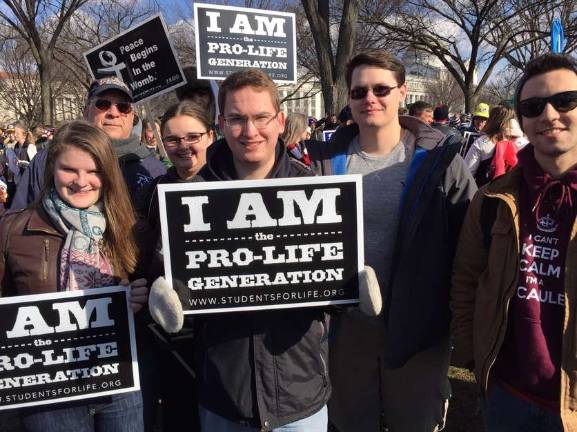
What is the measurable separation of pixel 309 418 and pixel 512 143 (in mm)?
5099

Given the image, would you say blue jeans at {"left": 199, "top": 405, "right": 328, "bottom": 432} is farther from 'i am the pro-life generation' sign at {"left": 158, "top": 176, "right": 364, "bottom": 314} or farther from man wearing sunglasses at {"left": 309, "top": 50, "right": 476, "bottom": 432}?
man wearing sunglasses at {"left": 309, "top": 50, "right": 476, "bottom": 432}

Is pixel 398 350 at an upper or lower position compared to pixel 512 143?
lower

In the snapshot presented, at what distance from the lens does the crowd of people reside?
80.5 inches

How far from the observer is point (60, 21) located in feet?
69.3

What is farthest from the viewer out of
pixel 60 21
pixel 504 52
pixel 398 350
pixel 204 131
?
pixel 504 52

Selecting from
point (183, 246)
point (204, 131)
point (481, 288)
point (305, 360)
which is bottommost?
point (305, 360)

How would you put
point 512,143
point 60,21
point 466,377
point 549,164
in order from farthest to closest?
point 60,21 → point 512,143 → point 466,377 → point 549,164

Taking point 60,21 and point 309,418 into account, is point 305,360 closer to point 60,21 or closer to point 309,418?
point 309,418

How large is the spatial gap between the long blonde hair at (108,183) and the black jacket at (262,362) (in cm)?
43

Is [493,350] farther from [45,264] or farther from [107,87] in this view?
[107,87]

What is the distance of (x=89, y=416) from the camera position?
2.29 metres

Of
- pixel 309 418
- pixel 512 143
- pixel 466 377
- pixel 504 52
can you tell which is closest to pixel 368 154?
pixel 309 418

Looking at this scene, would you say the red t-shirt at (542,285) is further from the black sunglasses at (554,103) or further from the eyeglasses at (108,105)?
the eyeglasses at (108,105)

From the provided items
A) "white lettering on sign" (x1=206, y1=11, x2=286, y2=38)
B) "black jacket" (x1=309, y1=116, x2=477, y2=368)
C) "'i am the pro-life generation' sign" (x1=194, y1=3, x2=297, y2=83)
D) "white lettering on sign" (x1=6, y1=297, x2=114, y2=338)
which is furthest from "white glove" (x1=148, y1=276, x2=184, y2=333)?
"white lettering on sign" (x1=206, y1=11, x2=286, y2=38)
